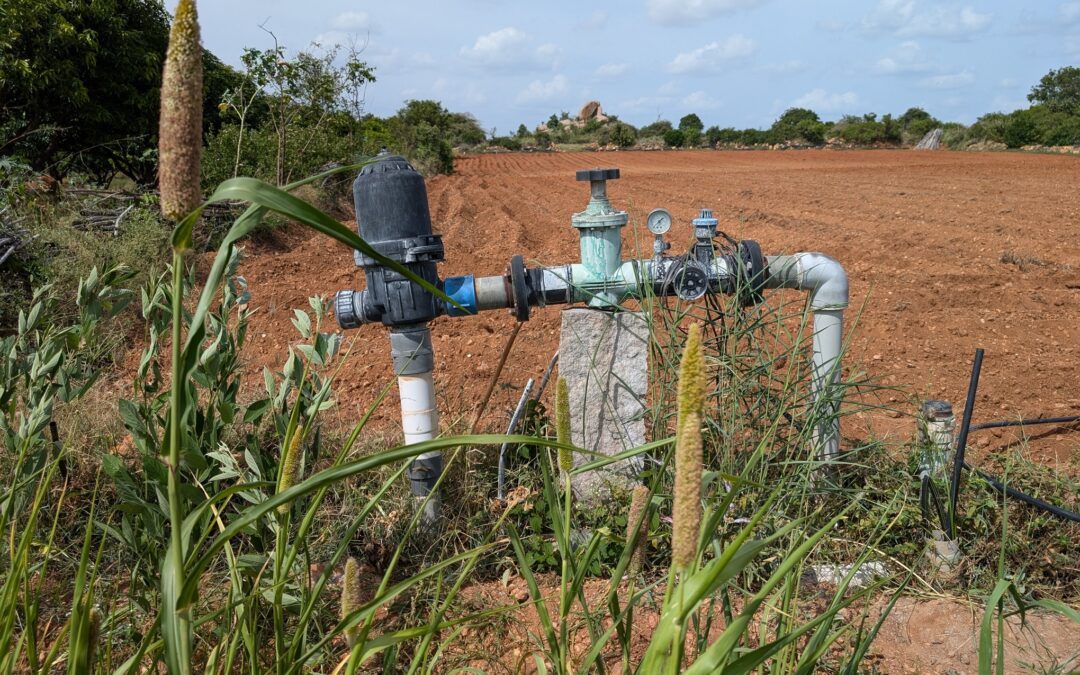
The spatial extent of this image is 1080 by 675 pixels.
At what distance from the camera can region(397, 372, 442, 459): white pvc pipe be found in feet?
7.72

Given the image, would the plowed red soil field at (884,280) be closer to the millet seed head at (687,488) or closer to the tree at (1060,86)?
the millet seed head at (687,488)

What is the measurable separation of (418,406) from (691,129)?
49.7 m

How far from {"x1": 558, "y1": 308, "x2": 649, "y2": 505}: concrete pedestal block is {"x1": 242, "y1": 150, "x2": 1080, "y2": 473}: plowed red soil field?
0.37m

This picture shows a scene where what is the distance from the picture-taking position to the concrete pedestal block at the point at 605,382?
2.46 meters

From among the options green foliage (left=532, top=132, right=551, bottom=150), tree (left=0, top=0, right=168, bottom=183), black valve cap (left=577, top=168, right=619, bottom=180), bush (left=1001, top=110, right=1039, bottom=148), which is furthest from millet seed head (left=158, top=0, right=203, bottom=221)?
green foliage (left=532, top=132, right=551, bottom=150)

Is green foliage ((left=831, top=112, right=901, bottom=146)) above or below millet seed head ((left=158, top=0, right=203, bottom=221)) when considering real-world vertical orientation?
above

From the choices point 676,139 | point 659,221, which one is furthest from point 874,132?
point 659,221

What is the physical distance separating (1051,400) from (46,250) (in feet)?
20.3

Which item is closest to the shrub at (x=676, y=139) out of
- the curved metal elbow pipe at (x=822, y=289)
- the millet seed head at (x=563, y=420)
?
the curved metal elbow pipe at (x=822, y=289)

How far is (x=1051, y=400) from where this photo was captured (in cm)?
412

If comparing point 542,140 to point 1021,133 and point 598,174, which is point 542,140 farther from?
point 598,174

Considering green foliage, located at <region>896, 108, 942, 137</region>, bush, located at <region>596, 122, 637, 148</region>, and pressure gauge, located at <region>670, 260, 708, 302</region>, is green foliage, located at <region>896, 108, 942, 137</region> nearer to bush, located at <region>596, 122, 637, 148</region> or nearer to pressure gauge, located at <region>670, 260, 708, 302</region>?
bush, located at <region>596, 122, 637, 148</region>

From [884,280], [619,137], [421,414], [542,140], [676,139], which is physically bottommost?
[884,280]

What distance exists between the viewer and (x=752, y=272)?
239cm
